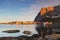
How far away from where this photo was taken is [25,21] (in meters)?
2.04

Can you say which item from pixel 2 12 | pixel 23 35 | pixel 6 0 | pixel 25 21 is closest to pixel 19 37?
pixel 23 35

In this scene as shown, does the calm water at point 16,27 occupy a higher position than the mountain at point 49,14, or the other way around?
the mountain at point 49,14

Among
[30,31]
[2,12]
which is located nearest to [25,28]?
[30,31]

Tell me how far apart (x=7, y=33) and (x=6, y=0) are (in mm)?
483

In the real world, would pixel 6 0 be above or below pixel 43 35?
above

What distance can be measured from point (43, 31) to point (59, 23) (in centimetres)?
26

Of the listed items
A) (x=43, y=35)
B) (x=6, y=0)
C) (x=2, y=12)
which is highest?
(x=6, y=0)

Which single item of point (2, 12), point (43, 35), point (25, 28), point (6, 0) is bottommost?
point (43, 35)

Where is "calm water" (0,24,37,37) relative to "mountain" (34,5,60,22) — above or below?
below

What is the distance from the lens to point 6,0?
2.04 meters

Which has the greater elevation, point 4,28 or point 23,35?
point 4,28

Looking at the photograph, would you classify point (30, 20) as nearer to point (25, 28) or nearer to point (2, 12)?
point (25, 28)

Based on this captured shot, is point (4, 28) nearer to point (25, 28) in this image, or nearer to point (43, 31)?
point (25, 28)

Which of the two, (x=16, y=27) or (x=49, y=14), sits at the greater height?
(x=49, y=14)
